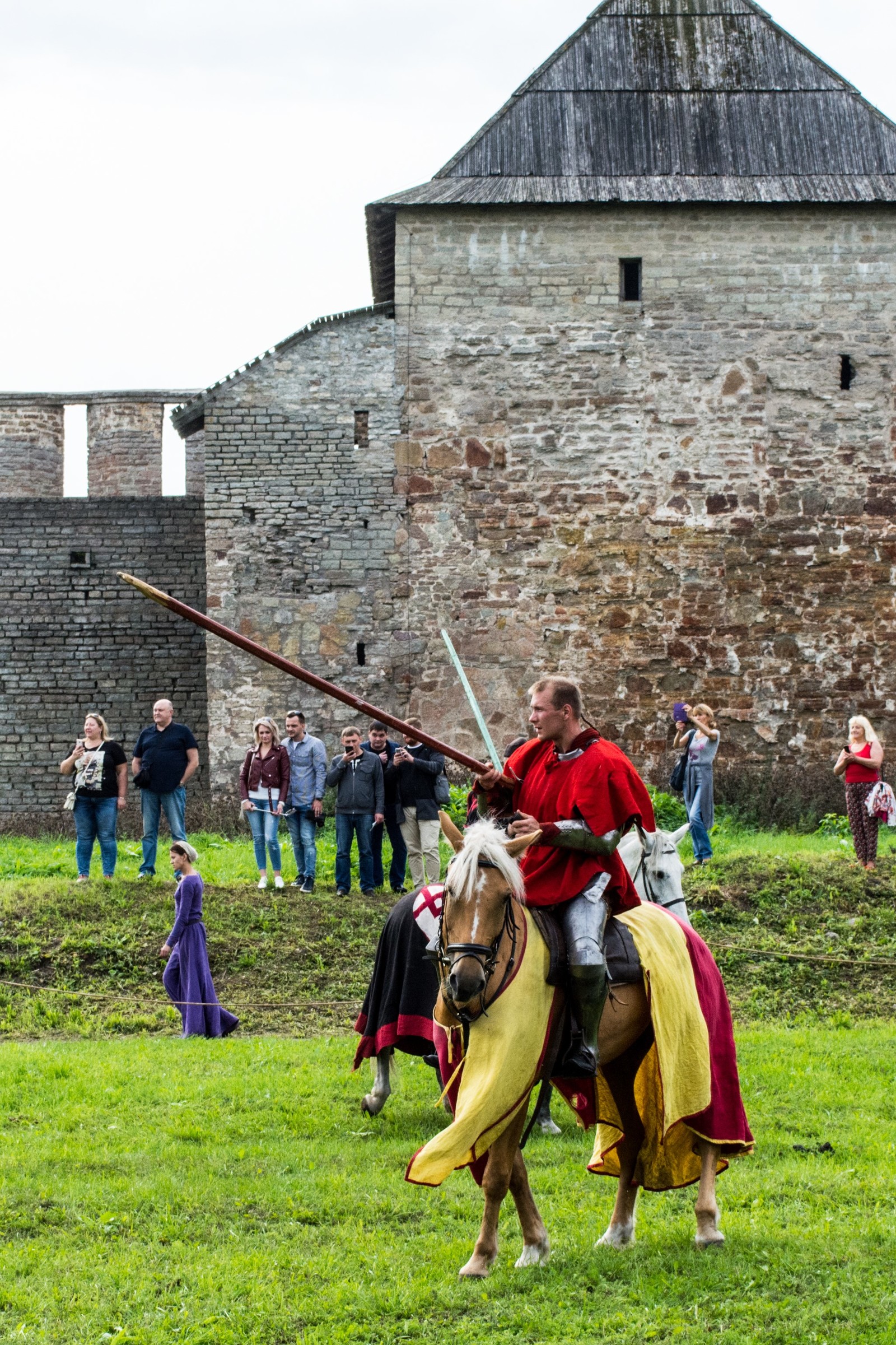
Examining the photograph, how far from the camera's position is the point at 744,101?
1886 cm

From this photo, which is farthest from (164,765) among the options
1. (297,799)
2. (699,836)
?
(699,836)

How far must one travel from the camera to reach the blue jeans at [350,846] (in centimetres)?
1234

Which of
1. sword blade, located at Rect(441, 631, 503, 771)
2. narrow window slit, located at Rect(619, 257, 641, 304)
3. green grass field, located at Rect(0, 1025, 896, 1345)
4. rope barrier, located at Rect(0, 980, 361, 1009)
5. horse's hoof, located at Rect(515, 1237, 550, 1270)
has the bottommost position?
rope barrier, located at Rect(0, 980, 361, 1009)

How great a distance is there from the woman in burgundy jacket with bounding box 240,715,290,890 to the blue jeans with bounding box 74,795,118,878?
116cm

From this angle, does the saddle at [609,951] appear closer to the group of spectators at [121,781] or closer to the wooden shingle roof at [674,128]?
the group of spectators at [121,781]

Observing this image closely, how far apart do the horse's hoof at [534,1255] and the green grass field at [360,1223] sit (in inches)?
2.1

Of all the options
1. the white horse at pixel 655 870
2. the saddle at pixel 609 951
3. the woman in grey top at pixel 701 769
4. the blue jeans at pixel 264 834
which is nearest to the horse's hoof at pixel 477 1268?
the saddle at pixel 609 951

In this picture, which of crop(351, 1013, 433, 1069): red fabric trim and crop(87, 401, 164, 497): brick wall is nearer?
crop(351, 1013, 433, 1069): red fabric trim

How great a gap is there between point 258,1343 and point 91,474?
18009 millimetres

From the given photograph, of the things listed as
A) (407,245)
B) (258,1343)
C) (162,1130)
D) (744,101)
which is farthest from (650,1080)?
(744,101)

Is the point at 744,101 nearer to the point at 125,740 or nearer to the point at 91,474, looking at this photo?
the point at 91,474

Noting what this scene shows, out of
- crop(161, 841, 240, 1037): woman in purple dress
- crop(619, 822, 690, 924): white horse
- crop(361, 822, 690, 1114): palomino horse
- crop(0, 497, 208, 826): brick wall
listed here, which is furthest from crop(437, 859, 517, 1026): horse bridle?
crop(0, 497, 208, 826): brick wall

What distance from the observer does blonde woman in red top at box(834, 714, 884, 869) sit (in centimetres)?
1238

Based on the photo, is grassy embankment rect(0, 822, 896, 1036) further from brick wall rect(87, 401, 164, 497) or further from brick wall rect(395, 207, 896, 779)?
brick wall rect(87, 401, 164, 497)
